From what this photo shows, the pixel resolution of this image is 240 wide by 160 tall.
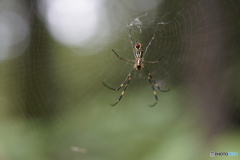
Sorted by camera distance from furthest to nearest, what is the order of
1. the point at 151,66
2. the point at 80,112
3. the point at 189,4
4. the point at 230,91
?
the point at 80,112 < the point at 151,66 < the point at 230,91 < the point at 189,4

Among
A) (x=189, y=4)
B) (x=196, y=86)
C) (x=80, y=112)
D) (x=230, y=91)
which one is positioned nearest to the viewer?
(x=189, y=4)

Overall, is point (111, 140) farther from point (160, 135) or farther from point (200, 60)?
point (200, 60)

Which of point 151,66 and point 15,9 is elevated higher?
point 15,9

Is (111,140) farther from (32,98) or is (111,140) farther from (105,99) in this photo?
(32,98)

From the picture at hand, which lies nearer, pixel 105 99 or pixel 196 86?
pixel 196 86

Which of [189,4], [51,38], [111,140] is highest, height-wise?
[51,38]

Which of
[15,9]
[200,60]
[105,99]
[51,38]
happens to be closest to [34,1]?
[15,9]

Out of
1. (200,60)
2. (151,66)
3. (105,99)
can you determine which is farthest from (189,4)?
(105,99)
